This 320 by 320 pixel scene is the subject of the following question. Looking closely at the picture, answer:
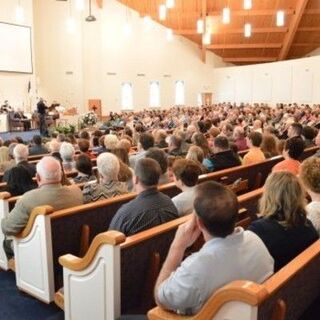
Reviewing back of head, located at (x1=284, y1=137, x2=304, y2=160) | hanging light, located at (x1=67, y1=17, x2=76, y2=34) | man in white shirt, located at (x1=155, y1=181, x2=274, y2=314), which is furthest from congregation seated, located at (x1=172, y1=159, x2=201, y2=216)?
hanging light, located at (x1=67, y1=17, x2=76, y2=34)

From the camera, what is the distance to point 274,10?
15.9 metres

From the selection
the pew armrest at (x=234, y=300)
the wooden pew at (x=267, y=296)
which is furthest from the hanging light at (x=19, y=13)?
the pew armrest at (x=234, y=300)

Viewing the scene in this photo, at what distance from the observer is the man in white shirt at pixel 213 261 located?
1562 millimetres

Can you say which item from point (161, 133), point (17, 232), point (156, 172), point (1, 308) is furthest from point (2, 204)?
point (161, 133)

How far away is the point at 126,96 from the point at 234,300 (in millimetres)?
18807

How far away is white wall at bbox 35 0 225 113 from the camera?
673 inches

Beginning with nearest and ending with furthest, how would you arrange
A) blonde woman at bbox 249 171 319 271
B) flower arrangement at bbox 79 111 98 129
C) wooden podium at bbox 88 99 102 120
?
blonde woman at bbox 249 171 319 271
flower arrangement at bbox 79 111 98 129
wooden podium at bbox 88 99 102 120

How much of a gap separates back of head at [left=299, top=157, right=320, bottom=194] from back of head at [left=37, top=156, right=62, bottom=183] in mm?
1643

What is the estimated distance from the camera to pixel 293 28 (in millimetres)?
16734

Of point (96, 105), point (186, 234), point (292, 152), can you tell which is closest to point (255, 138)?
point (292, 152)

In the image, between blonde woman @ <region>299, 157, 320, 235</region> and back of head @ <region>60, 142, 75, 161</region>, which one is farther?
back of head @ <region>60, 142, 75, 161</region>

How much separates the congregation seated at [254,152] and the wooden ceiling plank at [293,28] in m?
11.4

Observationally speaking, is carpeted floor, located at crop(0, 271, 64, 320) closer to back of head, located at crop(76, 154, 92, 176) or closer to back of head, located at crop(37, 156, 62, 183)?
back of head, located at crop(37, 156, 62, 183)

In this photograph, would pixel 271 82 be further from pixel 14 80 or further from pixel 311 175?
pixel 311 175
